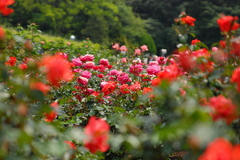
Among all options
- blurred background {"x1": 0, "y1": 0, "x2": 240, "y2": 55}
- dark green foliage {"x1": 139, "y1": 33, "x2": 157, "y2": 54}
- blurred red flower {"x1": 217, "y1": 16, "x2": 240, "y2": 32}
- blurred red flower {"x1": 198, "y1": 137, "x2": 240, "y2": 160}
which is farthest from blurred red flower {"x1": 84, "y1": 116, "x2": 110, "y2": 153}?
dark green foliage {"x1": 139, "y1": 33, "x2": 157, "y2": 54}

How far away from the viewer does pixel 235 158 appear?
0.57 metres

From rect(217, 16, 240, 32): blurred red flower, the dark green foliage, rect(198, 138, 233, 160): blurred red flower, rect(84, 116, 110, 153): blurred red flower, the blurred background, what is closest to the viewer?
rect(198, 138, 233, 160): blurred red flower

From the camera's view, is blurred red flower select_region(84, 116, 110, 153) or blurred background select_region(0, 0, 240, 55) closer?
blurred red flower select_region(84, 116, 110, 153)

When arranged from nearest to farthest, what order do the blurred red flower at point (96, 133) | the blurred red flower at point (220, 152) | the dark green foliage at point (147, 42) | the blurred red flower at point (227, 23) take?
the blurred red flower at point (220, 152)
the blurred red flower at point (96, 133)
the blurred red flower at point (227, 23)
the dark green foliage at point (147, 42)

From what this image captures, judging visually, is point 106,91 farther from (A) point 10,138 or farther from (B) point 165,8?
(B) point 165,8

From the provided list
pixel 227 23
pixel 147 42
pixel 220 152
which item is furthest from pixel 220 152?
pixel 147 42

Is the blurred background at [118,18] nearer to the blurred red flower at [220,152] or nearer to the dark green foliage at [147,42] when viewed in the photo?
the dark green foliage at [147,42]

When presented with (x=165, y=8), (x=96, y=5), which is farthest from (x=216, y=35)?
(x=96, y=5)

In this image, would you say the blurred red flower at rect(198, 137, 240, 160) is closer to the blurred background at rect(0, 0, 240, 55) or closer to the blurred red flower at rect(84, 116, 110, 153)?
the blurred red flower at rect(84, 116, 110, 153)

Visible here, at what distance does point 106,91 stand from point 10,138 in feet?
4.10

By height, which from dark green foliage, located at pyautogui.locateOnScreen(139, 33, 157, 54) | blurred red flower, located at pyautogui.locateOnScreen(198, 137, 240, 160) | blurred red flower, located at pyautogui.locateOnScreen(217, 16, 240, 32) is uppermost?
blurred red flower, located at pyautogui.locateOnScreen(217, 16, 240, 32)

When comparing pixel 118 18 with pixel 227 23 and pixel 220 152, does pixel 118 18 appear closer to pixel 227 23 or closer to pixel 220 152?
pixel 227 23

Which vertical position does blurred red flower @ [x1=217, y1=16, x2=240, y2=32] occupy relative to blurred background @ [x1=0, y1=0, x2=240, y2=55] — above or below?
above

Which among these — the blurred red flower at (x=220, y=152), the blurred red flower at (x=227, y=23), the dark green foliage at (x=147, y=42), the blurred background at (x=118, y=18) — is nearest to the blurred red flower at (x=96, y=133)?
the blurred red flower at (x=220, y=152)
